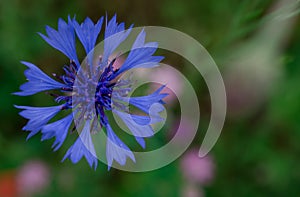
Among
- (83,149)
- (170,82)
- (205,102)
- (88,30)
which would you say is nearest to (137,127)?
(83,149)

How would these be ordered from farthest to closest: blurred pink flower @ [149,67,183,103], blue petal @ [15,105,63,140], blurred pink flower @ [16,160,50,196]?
blurred pink flower @ [16,160,50,196], blurred pink flower @ [149,67,183,103], blue petal @ [15,105,63,140]

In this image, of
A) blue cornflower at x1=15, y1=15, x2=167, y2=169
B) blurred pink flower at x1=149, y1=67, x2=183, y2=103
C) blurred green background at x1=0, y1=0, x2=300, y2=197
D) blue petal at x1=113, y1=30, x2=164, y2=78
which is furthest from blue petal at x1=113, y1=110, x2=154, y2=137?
blurred green background at x1=0, y1=0, x2=300, y2=197

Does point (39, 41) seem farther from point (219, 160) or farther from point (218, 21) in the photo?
point (219, 160)

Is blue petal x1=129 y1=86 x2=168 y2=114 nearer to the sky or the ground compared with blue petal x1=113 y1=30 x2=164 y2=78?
nearer to the ground

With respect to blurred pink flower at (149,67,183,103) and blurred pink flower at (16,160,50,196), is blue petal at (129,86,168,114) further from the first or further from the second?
blurred pink flower at (16,160,50,196)

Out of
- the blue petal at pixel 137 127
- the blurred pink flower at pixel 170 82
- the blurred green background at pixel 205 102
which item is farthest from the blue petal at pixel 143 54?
the blurred green background at pixel 205 102

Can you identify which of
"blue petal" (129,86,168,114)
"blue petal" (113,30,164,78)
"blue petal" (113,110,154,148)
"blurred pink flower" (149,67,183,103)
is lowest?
"blue petal" (113,110,154,148)

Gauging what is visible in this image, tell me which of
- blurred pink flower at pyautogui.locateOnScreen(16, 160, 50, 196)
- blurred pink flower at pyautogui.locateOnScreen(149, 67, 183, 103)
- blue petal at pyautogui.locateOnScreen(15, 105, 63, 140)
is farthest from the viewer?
blurred pink flower at pyautogui.locateOnScreen(16, 160, 50, 196)
